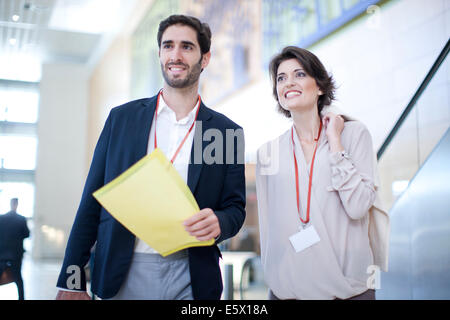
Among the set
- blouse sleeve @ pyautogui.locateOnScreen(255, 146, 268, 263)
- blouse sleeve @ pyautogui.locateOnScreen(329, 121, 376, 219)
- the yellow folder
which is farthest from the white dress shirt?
blouse sleeve @ pyautogui.locateOnScreen(329, 121, 376, 219)

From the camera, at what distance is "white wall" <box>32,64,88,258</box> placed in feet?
6.53

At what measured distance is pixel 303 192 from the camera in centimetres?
169

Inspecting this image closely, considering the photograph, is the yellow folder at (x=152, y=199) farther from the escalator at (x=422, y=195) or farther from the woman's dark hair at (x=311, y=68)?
the escalator at (x=422, y=195)

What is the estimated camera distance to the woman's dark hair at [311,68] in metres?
1.76

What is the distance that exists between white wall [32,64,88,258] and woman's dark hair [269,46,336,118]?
95cm

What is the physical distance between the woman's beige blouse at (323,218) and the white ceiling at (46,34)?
3.86 ft

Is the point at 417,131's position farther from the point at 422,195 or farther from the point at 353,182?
the point at 353,182

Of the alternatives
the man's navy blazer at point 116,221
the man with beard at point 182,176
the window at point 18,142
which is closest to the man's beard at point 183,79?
the man with beard at point 182,176

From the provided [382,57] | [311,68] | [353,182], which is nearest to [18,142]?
[311,68]

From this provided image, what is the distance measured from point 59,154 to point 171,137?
0.90m

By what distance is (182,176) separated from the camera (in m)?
1.42
